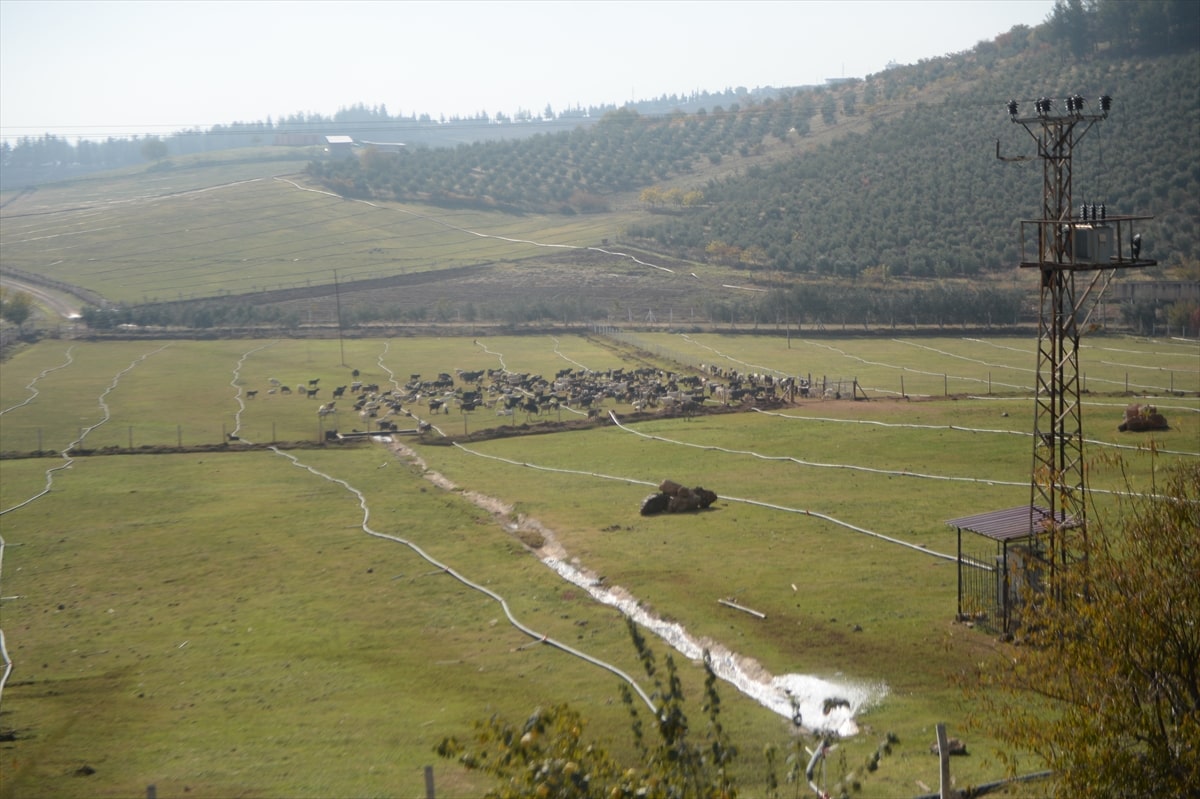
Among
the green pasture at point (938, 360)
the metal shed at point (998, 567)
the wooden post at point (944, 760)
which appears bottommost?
the green pasture at point (938, 360)

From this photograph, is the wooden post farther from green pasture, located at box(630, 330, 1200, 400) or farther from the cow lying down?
green pasture, located at box(630, 330, 1200, 400)

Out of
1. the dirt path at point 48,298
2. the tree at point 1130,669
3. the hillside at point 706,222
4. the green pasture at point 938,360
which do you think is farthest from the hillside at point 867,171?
the tree at point 1130,669

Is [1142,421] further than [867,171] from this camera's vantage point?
No

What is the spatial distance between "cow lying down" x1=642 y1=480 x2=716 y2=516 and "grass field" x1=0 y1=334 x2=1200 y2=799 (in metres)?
0.75

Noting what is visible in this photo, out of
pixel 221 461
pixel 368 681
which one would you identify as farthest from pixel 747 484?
pixel 221 461

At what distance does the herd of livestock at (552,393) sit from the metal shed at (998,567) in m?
24.9

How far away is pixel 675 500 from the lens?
27.9m

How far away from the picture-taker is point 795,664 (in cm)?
1706

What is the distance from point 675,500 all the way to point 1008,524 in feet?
35.3

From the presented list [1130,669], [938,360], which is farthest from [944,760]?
[938,360]

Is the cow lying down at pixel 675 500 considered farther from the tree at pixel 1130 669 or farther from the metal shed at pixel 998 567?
the tree at pixel 1130 669

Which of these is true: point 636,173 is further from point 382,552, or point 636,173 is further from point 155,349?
point 382,552

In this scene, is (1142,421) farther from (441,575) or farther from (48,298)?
(48,298)

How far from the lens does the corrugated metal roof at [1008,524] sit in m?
17.4
